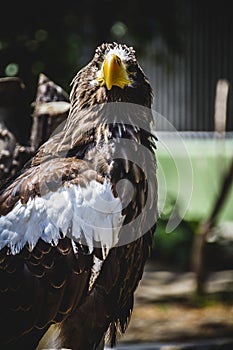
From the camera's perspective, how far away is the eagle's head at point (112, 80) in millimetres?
2943

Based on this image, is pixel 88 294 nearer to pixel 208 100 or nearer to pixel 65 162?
pixel 65 162

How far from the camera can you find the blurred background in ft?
12.1

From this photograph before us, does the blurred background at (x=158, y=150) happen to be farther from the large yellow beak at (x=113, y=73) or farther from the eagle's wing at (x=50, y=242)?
the eagle's wing at (x=50, y=242)

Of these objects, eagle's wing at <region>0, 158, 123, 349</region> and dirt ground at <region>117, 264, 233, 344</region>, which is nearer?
eagle's wing at <region>0, 158, 123, 349</region>

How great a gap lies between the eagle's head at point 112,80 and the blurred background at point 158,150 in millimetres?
470

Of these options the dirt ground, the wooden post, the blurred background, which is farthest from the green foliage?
the wooden post

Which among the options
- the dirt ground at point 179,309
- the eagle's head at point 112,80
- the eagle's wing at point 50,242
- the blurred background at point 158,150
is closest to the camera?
the eagle's wing at point 50,242

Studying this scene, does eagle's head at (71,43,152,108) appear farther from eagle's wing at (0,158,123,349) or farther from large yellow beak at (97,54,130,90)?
eagle's wing at (0,158,123,349)

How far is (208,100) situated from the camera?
13.9m

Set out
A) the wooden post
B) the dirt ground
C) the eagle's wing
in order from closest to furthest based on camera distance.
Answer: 1. the eagle's wing
2. the dirt ground
3. the wooden post

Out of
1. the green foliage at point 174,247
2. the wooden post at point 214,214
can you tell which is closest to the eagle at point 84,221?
the wooden post at point 214,214

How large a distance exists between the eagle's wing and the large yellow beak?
34 centimetres

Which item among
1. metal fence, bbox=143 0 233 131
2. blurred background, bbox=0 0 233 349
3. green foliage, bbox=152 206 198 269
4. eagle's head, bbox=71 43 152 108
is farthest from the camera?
metal fence, bbox=143 0 233 131

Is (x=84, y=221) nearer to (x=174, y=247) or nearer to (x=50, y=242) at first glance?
(x=50, y=242)
